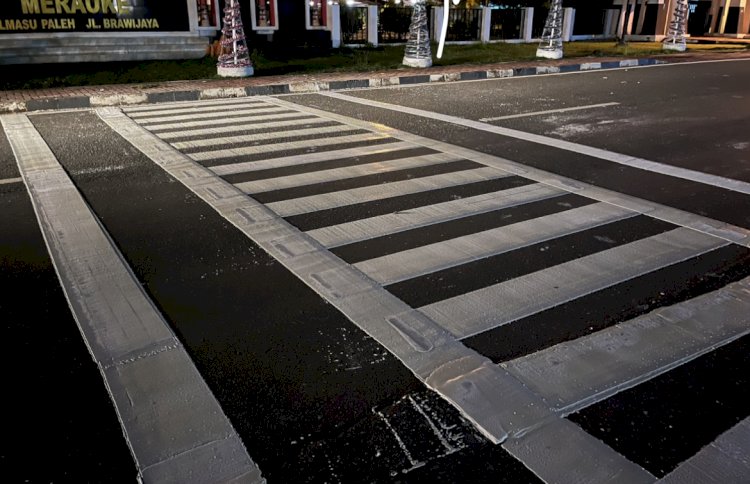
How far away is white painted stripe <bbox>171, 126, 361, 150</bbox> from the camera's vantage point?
816 cm

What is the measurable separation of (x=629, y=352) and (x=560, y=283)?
87 centimetres

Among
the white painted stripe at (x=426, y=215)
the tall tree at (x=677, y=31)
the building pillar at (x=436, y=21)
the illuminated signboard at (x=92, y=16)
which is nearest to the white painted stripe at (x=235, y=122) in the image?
the white painted stripe at (x=426, y=215)

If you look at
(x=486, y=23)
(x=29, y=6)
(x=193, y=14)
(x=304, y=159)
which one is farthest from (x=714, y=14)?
(x=304, y=159)

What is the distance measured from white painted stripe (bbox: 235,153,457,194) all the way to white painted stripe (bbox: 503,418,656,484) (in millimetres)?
4148

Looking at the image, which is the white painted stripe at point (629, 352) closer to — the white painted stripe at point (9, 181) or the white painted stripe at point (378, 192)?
the white painted stripe at point (378, 192)

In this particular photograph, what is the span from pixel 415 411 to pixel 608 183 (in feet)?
14.8

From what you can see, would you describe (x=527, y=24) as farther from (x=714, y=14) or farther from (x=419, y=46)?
(x=714, y=14)

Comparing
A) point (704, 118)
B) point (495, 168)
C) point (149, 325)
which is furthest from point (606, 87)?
point (149, 325)

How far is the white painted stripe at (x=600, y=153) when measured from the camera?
253 inches

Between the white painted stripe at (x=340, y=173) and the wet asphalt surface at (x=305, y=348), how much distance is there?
11.5 inches

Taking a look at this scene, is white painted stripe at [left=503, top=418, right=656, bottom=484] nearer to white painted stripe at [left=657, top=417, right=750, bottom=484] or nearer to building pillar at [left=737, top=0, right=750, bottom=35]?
white painted stripe at [left=657, top=417, right=750, bottom=484]

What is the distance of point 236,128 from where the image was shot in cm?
932

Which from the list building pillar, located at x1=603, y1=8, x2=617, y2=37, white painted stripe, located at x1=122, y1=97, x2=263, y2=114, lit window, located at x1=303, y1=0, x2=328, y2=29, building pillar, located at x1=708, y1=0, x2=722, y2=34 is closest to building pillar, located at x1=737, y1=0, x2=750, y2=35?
building pillar, located at x1=708, y1=0, x2=722, y2=34

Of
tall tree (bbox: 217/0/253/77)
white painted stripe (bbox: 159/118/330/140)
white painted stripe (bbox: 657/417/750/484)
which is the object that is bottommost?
white painted stripe (bbox: 657/417/750/484)
